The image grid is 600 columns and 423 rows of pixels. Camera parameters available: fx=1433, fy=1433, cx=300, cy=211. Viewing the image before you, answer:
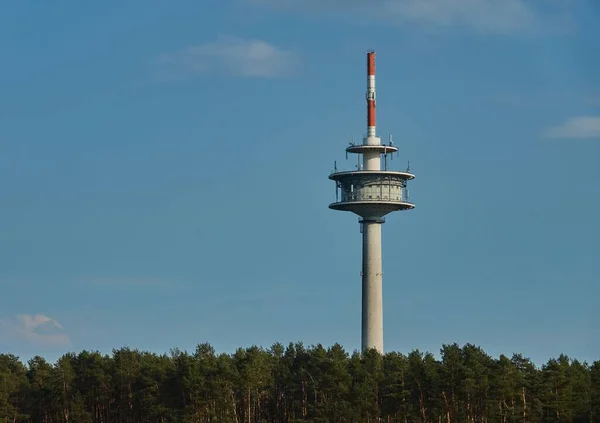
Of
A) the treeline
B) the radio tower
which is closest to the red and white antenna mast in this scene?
the radio tower

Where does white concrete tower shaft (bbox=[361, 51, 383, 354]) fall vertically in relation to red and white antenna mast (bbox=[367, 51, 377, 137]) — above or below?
below

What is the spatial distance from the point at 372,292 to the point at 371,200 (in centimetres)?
992

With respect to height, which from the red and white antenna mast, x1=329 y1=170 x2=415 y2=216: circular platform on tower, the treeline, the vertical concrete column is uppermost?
the red and white antenna mast

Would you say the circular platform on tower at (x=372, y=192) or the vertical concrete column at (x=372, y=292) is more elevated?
the circular platform on tower at (x=372, y=192)

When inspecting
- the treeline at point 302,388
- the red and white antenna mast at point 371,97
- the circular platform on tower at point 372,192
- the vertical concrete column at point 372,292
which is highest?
the red and white antenna mast at point 371,97

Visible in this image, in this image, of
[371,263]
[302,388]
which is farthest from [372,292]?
[302,388]

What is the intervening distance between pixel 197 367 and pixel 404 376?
16.3 metres

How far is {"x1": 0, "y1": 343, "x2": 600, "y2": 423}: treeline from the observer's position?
104125 mm

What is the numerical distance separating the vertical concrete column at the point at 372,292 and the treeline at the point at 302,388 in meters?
20.9

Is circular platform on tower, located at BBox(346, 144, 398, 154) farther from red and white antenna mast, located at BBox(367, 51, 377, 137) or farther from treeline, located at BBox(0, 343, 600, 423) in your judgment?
treeline, located at BBox(0, 343, 600, 423)

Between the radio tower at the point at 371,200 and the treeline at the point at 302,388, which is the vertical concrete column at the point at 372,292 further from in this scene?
the treeline at the point at 302,388

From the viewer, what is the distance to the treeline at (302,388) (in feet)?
342

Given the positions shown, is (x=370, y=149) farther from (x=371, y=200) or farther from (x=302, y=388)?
(x=302, y=388)

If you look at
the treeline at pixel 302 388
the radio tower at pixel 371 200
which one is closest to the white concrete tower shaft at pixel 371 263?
the radio tower at pixel 371 200
